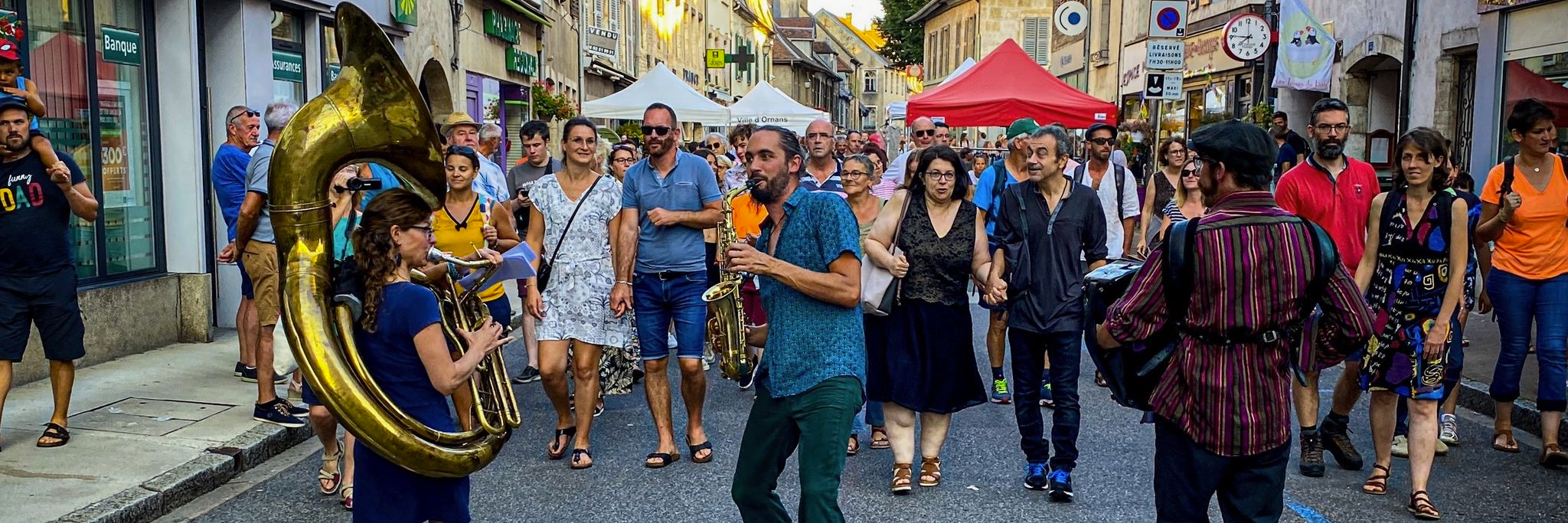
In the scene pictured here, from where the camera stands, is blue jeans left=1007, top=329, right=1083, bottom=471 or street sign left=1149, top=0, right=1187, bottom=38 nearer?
blue jeans left=1007, top=329, right=1083, bottom=471

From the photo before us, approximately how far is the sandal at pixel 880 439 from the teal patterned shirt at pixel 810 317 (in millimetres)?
2596

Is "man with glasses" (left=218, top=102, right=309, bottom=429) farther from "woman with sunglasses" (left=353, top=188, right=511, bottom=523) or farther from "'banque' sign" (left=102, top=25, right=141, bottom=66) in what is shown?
"woman with sunglasses" (left=353, top=188, right=511, bottom=523)

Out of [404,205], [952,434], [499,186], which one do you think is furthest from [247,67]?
[404,205]

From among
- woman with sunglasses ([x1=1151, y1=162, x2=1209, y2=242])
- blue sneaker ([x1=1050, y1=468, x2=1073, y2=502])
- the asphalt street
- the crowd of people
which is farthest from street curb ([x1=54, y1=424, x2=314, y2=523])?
woman with sunglasses ([x1=1151, y1=162, x2=1209, y2=242])

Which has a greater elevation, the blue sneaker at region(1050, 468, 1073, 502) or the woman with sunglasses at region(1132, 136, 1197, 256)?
the woman with sunglasses at region(1132, 136, 1197, 256)

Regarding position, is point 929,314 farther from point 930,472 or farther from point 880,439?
point 880,439

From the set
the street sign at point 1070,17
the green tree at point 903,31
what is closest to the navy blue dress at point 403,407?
the street sign at point 1070,17

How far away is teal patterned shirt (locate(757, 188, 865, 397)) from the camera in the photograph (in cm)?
398

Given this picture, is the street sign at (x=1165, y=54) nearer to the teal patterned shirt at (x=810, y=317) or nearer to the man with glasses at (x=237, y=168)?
the man with glasses at (x=237, y=168)

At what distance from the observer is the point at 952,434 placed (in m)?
6.84

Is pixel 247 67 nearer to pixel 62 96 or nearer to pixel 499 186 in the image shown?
pixel 62 96

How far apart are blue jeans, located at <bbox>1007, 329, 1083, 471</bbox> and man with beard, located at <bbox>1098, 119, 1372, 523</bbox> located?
76.1 inches

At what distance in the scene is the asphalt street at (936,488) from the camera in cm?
532

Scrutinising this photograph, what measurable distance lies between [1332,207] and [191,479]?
17.1 feet
